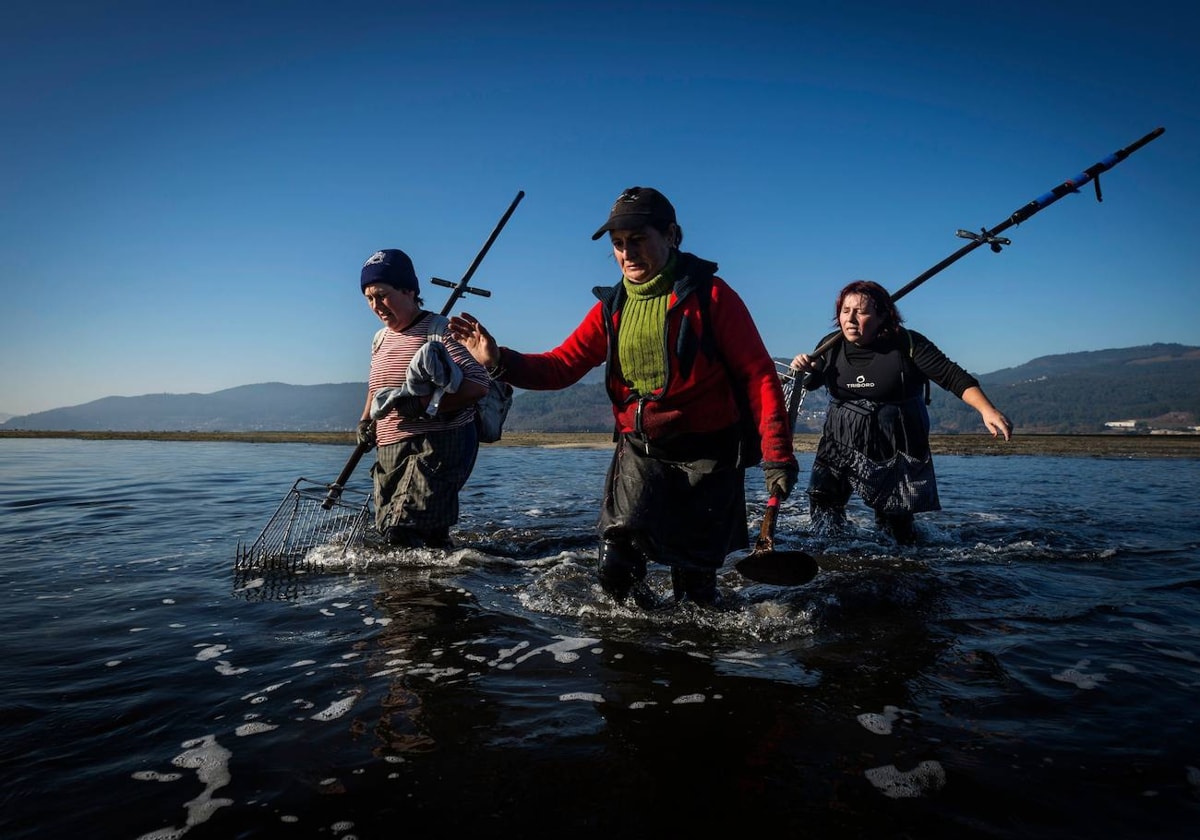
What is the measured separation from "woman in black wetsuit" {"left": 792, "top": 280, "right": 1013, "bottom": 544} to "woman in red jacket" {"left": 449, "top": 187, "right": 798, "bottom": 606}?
3.15 metres

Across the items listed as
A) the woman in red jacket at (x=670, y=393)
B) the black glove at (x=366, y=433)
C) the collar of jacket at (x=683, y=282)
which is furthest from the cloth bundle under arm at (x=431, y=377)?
the collar of jacket at (x=683, y=282)

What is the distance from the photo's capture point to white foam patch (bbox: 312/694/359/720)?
2.65 m

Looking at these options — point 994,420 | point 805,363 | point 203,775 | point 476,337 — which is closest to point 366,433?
point 476,337

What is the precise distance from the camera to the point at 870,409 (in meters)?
6.63

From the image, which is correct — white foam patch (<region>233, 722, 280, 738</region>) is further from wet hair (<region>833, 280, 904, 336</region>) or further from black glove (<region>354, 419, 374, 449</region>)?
wet hair (<region>833, 280, 904, 336</region>)

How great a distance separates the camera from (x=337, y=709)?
2.72 meters

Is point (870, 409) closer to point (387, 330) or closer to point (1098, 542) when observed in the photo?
point (1098, 542)

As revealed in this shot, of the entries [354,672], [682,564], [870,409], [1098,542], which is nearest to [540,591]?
[682,564]

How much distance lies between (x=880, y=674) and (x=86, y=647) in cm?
430

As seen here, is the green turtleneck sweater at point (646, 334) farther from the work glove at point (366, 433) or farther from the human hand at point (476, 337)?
the work glove at point (366, 433)

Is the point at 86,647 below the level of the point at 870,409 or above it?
below

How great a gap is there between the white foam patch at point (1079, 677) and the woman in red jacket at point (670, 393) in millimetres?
1584

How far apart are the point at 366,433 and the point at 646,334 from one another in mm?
3280

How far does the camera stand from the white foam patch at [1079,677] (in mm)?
3004
